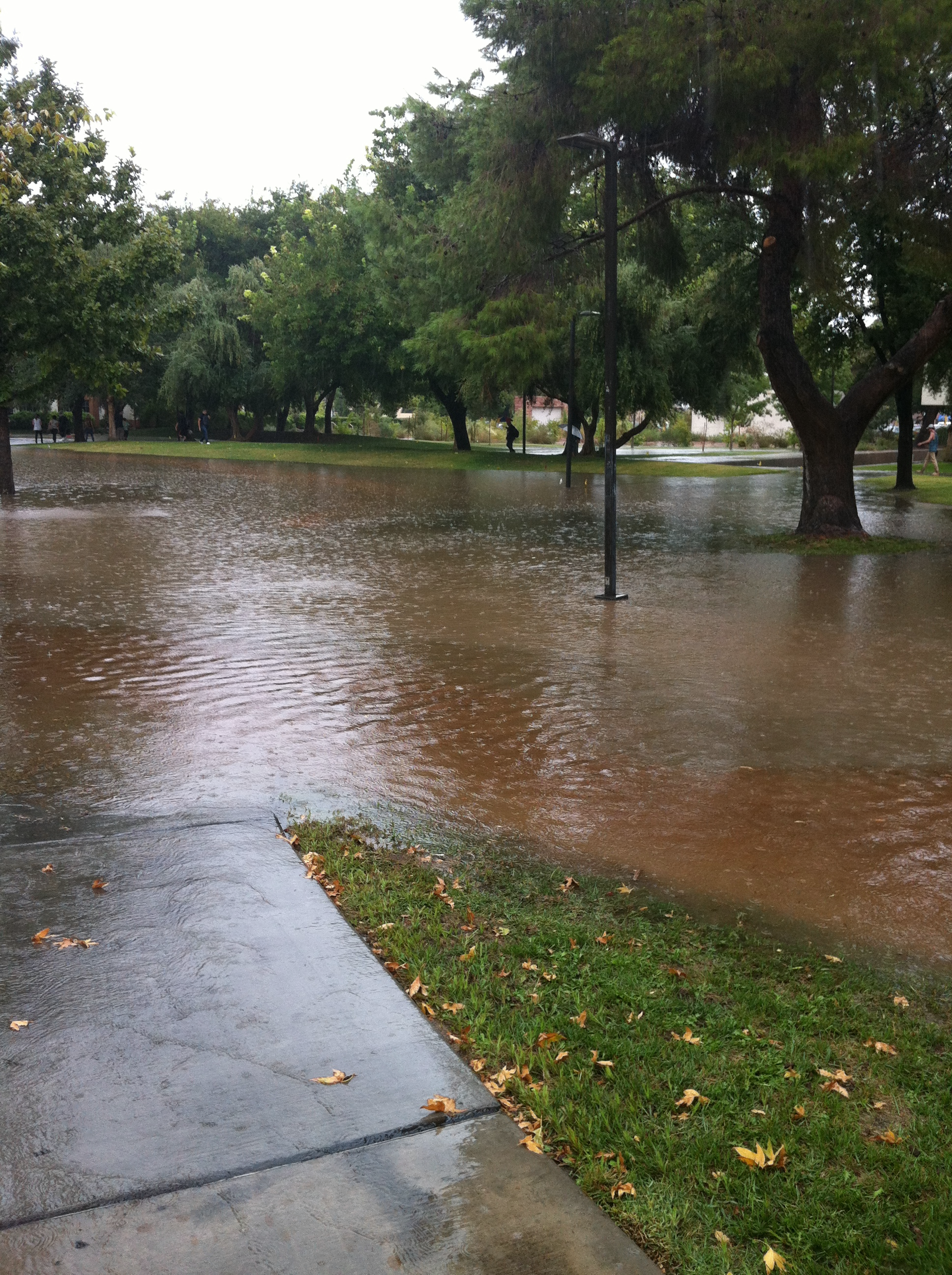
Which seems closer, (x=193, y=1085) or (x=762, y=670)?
(x=193, y=1085)

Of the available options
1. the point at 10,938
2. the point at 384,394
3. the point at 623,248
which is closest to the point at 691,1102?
the point at 10,938

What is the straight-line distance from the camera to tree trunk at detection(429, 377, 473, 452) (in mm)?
50562

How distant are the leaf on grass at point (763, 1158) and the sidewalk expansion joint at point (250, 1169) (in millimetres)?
682

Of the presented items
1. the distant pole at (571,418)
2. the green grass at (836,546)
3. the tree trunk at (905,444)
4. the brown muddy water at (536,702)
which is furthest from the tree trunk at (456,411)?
the brown muddy water at (536,702)

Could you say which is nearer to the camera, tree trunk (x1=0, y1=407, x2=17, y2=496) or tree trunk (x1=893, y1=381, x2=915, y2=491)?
tree trunk (x1=0, y1=407, x2=17, y2=496)

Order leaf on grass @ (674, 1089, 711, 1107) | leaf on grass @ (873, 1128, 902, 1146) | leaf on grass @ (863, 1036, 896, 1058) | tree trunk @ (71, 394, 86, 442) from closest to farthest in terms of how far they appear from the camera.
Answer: leaf on grass @ (873, 1128, 902, 1146) → leaf on grass @ (674, 1089, 711, 1107) → leaf on grass @ (863, 1036, 896, 1058) → tree trunk @ (71, 394, 86, 442)

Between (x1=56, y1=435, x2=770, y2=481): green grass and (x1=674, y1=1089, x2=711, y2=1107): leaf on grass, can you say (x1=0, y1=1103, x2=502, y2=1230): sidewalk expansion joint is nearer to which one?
(x1=674, y1=1089, x2=711, y2=1107): leaf on grass

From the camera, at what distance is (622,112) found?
17219mm

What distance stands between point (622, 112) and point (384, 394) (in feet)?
119

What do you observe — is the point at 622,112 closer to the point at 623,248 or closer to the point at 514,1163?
the point at 623,248

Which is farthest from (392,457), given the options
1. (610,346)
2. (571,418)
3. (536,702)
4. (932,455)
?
(536,702)

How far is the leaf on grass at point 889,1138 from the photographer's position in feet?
10.5

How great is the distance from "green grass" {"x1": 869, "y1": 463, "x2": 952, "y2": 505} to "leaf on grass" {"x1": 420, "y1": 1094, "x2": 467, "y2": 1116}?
28.4 m

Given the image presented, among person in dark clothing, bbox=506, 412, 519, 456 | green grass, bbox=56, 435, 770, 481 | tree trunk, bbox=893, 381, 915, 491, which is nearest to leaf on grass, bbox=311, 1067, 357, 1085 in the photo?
tree trunk, bbox=893, 381, 915, 491
